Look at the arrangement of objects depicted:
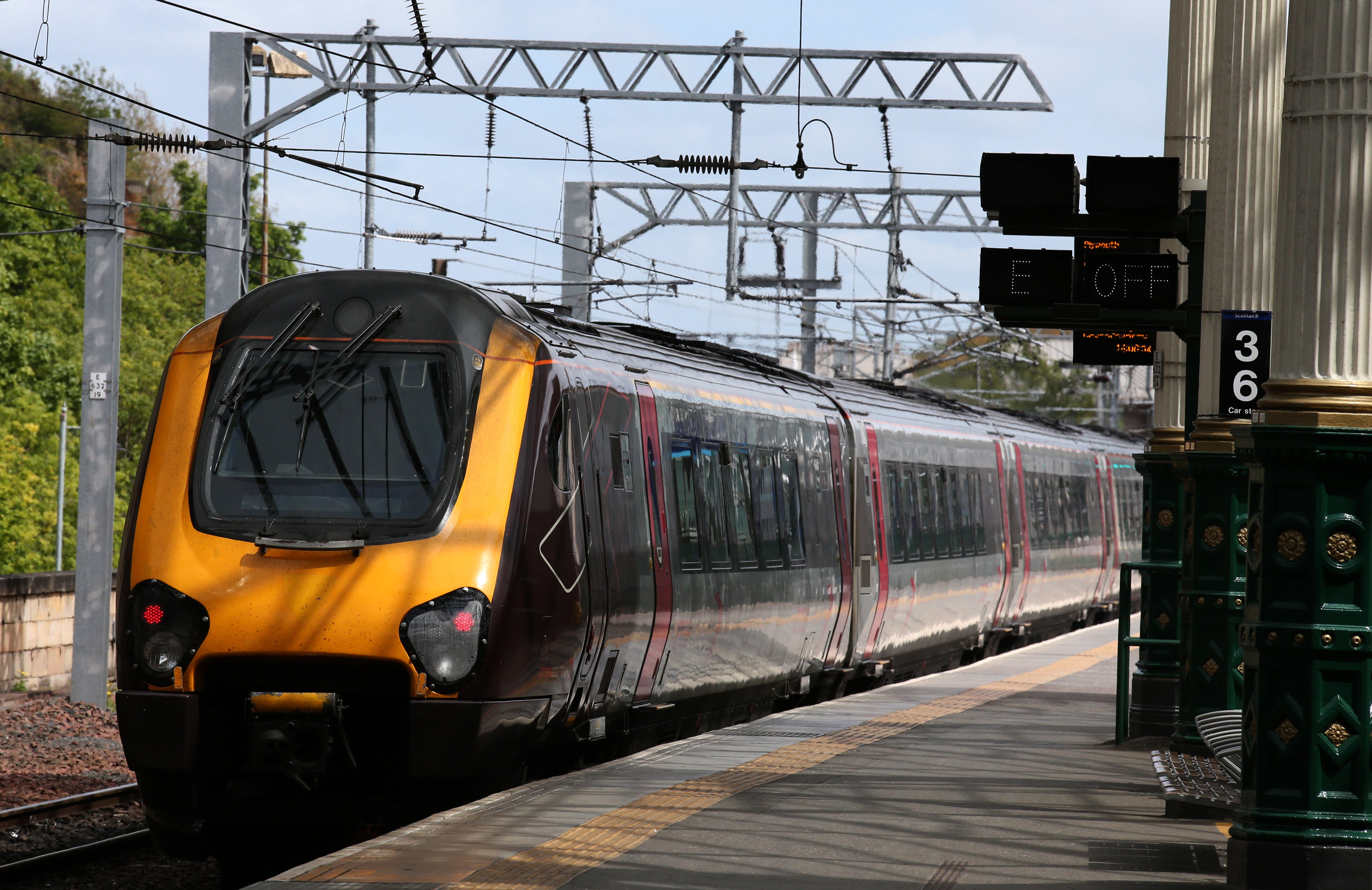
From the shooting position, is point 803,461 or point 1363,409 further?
point 803,461

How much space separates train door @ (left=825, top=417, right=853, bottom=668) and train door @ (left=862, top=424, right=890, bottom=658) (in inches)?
35.1

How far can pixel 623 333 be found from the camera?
39.6 feet

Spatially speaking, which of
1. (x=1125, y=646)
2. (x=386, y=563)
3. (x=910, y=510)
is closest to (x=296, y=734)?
(x=386, y=563)

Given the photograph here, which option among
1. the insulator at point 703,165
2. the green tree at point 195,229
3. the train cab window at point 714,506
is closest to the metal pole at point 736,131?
the insulator at point 703,165

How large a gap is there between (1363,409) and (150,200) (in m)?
73.1

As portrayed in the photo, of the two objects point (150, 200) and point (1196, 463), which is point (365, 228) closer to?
point (1196, 463)

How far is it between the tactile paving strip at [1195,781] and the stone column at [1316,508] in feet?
5.02

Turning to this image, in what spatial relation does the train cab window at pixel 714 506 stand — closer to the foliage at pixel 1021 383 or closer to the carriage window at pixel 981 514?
the carriage window at pixel 981 514

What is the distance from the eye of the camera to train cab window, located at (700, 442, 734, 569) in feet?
39.6

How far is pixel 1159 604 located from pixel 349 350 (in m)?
6.43

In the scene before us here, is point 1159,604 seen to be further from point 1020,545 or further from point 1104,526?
point 1104,526

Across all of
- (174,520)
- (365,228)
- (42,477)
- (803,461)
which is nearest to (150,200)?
(42,477)

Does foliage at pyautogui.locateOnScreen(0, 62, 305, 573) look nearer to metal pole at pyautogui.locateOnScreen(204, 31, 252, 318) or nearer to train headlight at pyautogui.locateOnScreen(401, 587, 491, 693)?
metal pole at pyautogui.locateOnScreen(204, 31, 252, 318)

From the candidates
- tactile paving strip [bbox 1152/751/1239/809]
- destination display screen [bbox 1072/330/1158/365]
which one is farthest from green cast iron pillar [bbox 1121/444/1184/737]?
destination display screen [bbox 1072/330/1158/365]
